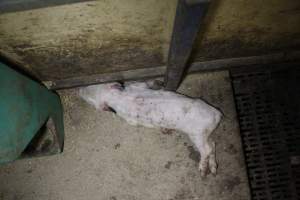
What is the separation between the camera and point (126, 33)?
7.18 feet

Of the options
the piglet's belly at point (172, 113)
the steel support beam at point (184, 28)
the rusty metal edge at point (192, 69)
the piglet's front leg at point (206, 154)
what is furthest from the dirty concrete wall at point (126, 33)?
the piglet's front leg at point (206, 154)

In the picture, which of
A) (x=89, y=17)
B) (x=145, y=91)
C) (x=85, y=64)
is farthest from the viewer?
(x=145, y=91)

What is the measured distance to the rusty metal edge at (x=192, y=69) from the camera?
281cm

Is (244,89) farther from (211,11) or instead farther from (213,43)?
(211,11)

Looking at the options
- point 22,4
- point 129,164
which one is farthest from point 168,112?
point 22,4

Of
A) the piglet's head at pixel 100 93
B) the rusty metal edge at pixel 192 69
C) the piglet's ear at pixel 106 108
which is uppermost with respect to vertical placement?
the rusty metal edge at pixel 192 69

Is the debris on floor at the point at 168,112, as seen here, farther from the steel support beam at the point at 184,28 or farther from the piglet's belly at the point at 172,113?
the steel support beam at the point at 184,28

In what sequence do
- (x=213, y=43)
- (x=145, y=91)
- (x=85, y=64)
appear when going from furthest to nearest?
1. (x=145, y=91)
2. (x=85, y=64)
3. (x=213, y=43)

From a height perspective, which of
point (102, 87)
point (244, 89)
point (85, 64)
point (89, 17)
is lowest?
point (244, 89)

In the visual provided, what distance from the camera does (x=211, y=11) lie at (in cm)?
198

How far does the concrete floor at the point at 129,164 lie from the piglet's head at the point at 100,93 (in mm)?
127

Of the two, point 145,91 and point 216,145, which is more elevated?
point 145,91

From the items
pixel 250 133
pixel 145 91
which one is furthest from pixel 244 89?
pixel 145 91

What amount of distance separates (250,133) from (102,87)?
138 cm
